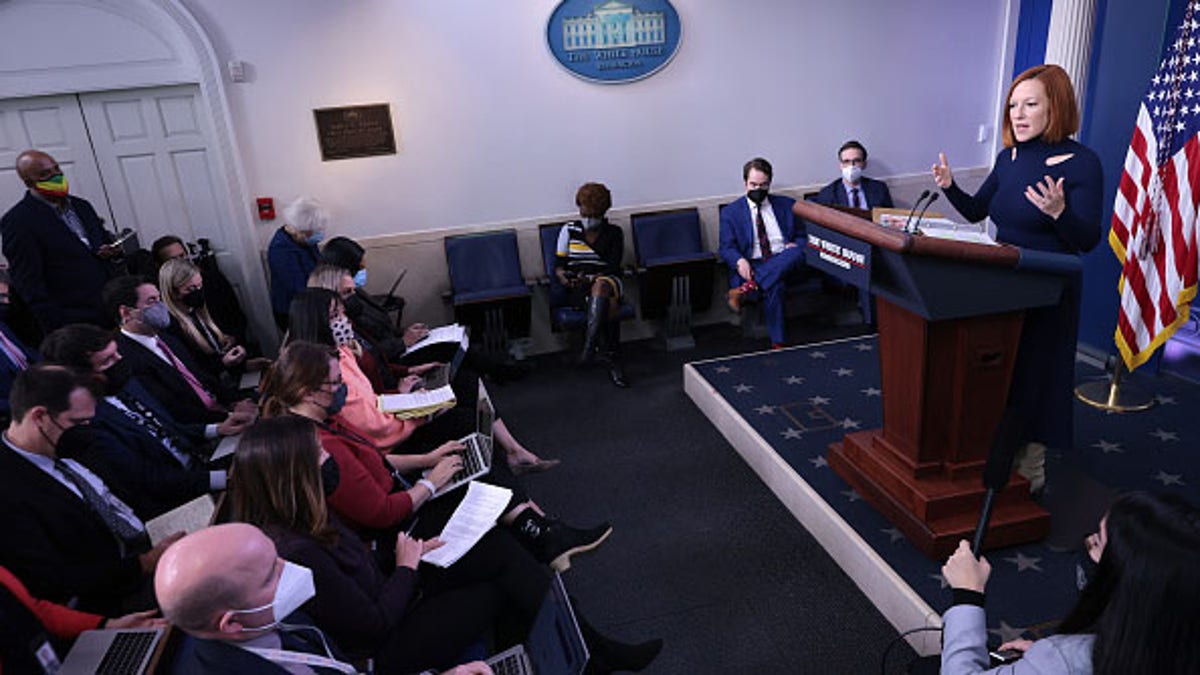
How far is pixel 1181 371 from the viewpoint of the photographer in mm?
4277

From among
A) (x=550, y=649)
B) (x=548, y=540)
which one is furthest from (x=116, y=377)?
(x=550, y=649)

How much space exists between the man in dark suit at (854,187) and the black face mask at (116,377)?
15.1 feet

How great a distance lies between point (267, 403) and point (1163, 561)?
234cm

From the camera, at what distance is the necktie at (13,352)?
3.51 m

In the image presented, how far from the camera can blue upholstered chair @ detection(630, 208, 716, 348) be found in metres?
5.44

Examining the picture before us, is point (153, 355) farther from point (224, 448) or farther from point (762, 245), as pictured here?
point (762, 245)

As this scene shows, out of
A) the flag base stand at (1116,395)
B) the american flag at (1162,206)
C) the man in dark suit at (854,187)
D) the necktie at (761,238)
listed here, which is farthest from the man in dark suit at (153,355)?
the american flag at (1162,206)

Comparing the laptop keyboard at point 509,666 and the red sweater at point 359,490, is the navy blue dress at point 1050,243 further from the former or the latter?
the red sweater at point 359,490

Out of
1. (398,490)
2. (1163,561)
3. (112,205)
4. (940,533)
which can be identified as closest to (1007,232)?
(940,533)

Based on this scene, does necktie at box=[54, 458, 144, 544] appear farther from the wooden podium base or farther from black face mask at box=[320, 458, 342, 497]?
the wooden podium base

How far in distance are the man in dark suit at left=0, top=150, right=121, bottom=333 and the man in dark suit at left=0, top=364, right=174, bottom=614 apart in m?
2.19

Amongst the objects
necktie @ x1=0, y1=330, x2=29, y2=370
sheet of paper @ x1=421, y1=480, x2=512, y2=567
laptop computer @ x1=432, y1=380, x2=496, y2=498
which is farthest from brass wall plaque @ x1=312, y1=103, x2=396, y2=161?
sheet of paper @ x1=421, y1=480, x2=512, y2=567

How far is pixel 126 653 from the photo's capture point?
5.83 ft

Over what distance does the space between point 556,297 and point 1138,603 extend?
440 centimetres
